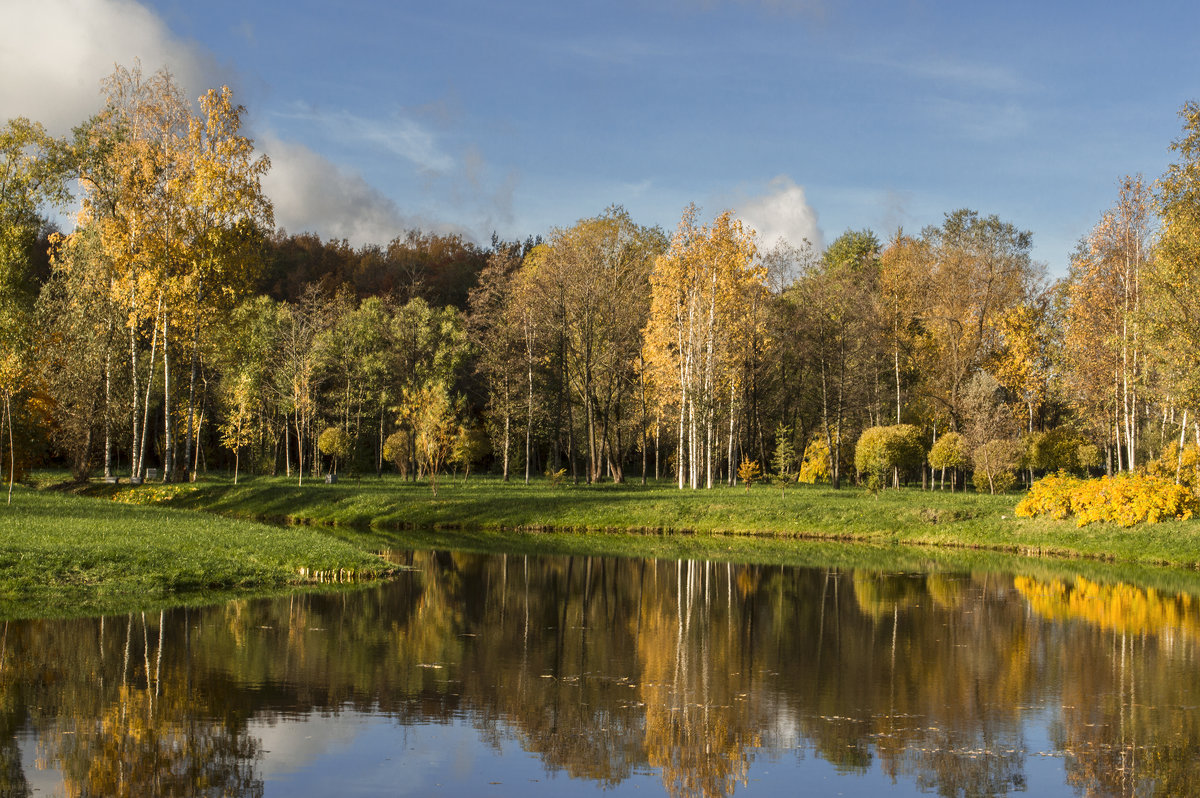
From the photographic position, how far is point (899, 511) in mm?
36344

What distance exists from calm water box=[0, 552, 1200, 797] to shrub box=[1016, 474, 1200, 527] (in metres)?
13.1

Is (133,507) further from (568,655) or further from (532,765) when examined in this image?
(532,765)

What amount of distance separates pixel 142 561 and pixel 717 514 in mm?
22310

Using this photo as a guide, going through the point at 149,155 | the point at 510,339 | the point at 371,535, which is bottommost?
the point at 371,535

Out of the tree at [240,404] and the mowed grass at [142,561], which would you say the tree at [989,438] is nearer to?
the mowed grass at [142,561]

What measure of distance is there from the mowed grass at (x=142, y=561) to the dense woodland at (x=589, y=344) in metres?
11.0

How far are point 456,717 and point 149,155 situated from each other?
3552cm

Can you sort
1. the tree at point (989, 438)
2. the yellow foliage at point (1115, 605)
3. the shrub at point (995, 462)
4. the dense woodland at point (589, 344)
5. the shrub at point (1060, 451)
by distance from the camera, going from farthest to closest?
1. the shrub at point (1060, 451)
2. the tree at point (989, 438)
3. the shrub at point (995, 462)
4. the dense woodland at point (589, 344)
5. the yellow foliage at point (1115, 605)

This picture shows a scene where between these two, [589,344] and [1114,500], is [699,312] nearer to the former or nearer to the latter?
[589,344]

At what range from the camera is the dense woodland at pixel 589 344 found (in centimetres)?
4031

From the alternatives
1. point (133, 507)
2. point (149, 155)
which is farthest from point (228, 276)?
point (133, 507)

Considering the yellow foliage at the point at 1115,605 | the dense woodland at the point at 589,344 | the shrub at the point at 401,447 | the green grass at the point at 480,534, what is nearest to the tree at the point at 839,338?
the dense woodland at the point at 589,344

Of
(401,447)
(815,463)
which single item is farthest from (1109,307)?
(401,447)

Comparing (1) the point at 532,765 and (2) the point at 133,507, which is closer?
(1) the point at 532,765
